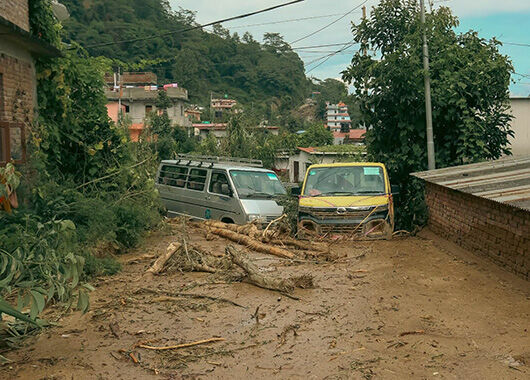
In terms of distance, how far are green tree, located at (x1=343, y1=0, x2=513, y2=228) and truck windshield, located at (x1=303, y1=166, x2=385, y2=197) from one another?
1412mm

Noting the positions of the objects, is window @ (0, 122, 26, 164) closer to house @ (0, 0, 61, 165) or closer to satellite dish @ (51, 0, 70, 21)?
house @ (0, 0, 61, 165)

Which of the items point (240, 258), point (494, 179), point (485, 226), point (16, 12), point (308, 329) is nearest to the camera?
point (308, 329)

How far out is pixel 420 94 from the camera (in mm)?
14641

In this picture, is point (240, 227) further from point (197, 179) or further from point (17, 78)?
point (17, 78)

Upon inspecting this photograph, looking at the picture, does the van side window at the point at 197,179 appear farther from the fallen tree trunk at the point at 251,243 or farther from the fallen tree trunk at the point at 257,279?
the fallen tree trunk at the point at 257,279

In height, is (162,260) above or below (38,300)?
below

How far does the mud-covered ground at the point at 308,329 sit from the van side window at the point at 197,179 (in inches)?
257

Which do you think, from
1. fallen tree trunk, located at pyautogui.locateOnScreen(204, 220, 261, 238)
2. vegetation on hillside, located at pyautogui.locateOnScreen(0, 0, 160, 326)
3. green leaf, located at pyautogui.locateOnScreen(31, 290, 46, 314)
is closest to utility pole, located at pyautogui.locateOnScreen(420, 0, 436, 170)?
fallen tree trunk, located at pyautogui.locateOnScreen(204, 220, 261, 238)

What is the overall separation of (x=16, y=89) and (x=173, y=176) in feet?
22.5

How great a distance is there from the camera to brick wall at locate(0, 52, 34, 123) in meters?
10.2

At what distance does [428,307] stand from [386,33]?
10.4m

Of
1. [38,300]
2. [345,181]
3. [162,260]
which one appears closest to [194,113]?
[345,181]

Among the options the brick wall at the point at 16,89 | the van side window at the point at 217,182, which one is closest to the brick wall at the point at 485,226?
the van side window at the point at 217,182

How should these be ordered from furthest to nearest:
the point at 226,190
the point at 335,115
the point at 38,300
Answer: the point at 335,115 < the point at 226,190 < the point at 38,300
